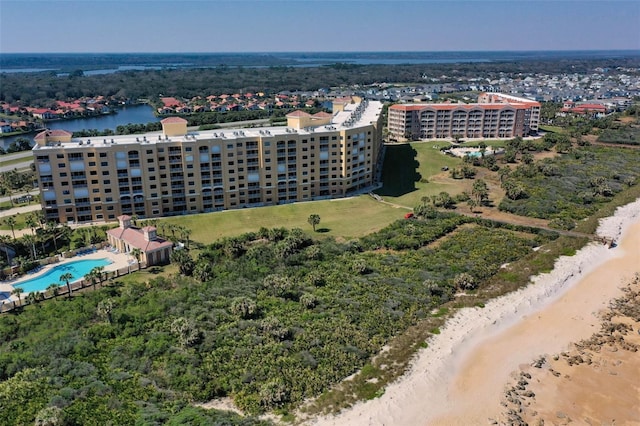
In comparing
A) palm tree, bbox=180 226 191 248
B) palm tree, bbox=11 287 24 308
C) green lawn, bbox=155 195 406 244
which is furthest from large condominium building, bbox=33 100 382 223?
palm tree, bbox=11 287 24 308

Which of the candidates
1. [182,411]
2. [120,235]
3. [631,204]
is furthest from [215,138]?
[631,204]

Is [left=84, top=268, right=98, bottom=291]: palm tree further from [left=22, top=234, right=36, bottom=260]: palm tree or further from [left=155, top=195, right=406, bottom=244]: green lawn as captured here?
[left=155, top=195, right=406, bottom=244]: green lawn

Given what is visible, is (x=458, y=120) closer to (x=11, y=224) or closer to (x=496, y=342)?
(x=496, y=342)

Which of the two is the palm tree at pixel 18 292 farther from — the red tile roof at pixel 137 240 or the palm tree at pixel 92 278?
the red tile roof at pixel 137 240

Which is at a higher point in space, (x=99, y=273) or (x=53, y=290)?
(x=99, y=273)

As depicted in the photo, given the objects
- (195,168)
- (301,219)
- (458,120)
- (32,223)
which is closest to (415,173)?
(301,219)

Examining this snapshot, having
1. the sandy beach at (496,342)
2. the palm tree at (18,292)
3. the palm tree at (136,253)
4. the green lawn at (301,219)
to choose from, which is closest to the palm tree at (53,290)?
the palm tree at (18,292)

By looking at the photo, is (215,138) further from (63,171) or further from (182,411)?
(182,411)
